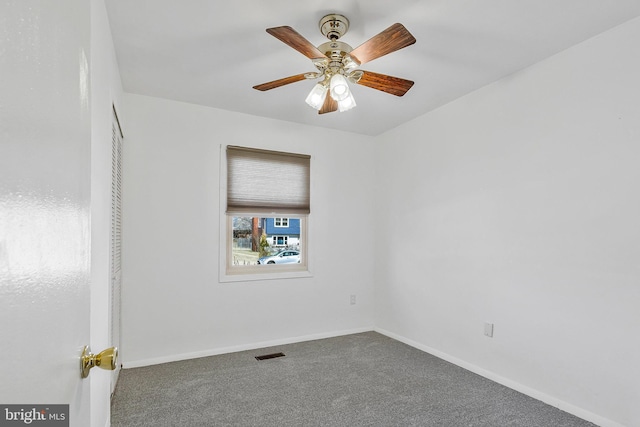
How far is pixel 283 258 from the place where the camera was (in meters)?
4.23

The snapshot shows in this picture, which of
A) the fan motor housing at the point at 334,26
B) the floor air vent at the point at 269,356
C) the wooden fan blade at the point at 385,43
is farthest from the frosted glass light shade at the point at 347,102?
the floor air vent at the point at 269,356

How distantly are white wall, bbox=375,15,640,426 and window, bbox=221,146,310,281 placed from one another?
54.8 inches

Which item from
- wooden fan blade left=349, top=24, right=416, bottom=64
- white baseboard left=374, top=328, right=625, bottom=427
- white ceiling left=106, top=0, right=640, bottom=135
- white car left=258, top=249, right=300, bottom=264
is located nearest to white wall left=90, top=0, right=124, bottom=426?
white ceiling left=106, top=0, right=640, bottom=135

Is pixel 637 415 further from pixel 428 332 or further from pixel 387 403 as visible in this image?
pixel 428 332

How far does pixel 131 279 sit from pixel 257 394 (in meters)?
1.63

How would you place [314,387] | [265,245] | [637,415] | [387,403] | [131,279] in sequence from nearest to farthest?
[637,415], [387,403], [314,387], [131,279], [265,245]

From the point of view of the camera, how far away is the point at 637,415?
2.15 m

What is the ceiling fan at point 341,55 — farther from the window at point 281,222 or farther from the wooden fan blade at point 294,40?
the window at point 281,222

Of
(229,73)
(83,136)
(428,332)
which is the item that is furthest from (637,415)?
(229,73)

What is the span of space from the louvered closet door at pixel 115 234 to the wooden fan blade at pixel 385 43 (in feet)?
5.92

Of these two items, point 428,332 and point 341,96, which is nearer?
point 341,96

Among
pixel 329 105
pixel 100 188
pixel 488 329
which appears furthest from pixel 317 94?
pixel 488 329

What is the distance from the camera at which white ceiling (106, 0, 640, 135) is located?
2.10 m

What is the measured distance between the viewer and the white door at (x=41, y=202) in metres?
0.38
